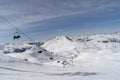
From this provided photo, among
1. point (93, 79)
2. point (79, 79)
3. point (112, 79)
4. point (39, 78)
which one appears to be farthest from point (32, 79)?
point (112, 79)

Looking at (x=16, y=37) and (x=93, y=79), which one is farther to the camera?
(x=16, y=37)

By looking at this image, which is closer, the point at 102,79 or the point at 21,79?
the point at 21,79

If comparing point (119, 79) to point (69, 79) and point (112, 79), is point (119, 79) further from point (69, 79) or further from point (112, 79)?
point (69, 79)

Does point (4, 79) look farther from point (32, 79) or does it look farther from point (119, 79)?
point (119, 79)

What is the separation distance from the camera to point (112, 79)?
19609 millimetres

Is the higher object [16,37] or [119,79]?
[16,37]

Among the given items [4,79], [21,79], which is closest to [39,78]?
[21,79]

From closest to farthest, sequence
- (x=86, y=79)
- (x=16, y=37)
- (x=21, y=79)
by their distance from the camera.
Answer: (x=21, y=79), (x=86, y=79), (x=16, y=37)

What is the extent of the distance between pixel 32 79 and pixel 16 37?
812cm

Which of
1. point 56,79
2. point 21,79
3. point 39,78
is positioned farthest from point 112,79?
point 21,79

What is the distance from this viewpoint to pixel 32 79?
17.9 metres

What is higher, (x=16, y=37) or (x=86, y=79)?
(x=16, y=37)

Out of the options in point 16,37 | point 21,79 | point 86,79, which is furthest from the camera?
point 16,37

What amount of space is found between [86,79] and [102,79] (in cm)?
170
